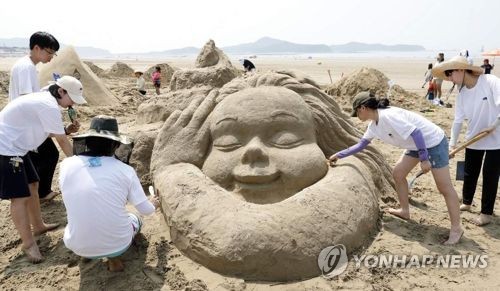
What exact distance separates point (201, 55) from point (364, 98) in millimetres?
2619

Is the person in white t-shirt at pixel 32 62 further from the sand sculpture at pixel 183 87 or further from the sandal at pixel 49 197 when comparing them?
the sand sculpture at pixel 183 87

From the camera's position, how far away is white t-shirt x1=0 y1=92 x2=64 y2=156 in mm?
2947

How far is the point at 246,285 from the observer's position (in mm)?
2578

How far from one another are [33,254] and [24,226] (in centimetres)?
22

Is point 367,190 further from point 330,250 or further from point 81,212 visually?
point 81,212

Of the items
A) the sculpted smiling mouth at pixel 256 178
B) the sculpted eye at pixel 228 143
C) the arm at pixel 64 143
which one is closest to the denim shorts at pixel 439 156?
the sculpted smiling mouth at pixel 256 178

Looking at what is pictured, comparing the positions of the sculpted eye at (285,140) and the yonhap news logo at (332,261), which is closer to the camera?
the yonhap news logo at (332,261)

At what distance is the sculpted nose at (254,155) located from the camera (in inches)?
125

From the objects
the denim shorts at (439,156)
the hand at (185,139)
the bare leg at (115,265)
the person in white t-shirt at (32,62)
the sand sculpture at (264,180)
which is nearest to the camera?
the sand sculpture at (264,180)

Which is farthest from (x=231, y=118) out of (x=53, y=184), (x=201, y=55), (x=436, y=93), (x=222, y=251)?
(x=436, y=93)

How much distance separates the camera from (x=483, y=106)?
11.0ft

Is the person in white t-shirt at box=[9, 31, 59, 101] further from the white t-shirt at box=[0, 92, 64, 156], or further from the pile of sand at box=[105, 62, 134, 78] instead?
the pile of sand at box=[105, 62, 134, 78]

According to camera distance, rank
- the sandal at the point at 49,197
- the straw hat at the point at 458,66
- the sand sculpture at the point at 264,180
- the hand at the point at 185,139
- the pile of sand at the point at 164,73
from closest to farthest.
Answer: the sand sculpture at the point at 264,180 → the straw hat at the point at 458,66 → the hand at the point at 185,139 → the sandal at the point at 49,197 → the pile of sand at the point at 164,73

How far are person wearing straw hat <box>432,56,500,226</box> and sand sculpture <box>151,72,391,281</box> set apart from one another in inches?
31.2
